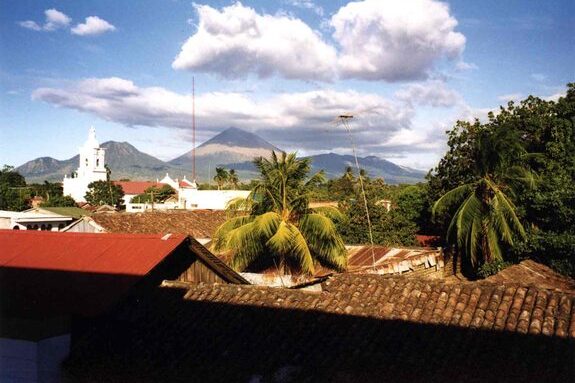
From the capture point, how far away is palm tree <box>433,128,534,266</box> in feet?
63.5

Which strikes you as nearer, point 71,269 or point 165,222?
point 71,269

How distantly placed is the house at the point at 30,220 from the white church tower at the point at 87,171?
240ft

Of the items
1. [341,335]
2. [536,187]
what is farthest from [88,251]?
[536,187]

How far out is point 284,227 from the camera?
1792 cm

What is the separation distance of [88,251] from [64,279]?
3.00ft

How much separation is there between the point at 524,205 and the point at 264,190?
1055 cm

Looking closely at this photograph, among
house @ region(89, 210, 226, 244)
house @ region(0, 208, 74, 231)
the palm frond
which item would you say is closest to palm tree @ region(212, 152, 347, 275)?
the palm frond

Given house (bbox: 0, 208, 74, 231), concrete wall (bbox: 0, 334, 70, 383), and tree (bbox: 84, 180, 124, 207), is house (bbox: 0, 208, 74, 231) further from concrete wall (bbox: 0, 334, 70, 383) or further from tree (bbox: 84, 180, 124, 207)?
tree (bbox: 84, 180, 124, 207)

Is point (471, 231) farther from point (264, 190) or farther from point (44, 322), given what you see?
point (44, 322)

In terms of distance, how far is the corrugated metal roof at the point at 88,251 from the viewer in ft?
29.5

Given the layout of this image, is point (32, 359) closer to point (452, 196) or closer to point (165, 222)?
point (452, 196)

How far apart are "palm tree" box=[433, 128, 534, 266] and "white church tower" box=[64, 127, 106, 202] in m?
94.4

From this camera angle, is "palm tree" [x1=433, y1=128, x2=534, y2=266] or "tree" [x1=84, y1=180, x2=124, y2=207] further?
"tree" [x1=84, y1=180, x2=124, y2=207]

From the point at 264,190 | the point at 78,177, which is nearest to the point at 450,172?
the point at 264,190
